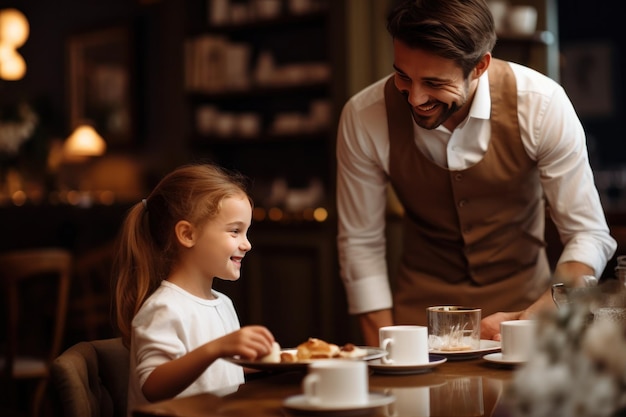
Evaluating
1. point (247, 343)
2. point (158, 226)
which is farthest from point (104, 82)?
point (247, 343)

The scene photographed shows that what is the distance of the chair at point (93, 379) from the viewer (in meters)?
1.53

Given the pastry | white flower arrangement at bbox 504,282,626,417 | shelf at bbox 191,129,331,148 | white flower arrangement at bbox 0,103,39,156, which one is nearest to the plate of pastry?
the pastry

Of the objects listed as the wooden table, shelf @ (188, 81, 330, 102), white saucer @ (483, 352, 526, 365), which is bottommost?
the wooden table

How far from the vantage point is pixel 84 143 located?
6.84 m

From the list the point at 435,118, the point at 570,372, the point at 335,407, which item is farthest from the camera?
the point at 435,118

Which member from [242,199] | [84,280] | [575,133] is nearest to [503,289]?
[575,133]

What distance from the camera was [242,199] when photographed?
5.85 ft

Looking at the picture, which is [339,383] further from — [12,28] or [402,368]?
[12,28]

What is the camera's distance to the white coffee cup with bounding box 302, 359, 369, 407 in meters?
1.17

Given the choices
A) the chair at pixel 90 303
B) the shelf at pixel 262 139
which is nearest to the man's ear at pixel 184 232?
the chair at pixel 90 303

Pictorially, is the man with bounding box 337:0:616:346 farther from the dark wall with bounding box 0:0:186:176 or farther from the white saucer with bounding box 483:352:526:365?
the dark wall with bounding box 0:0:186:176

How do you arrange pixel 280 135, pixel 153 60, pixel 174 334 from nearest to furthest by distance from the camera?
pixel 174 334
pixel 280 135
pixel 153 60

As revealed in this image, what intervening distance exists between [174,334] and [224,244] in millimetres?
219

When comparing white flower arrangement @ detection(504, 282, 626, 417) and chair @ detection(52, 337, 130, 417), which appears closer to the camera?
white flower arrangement @ detection(504, 282, 626, 417)
